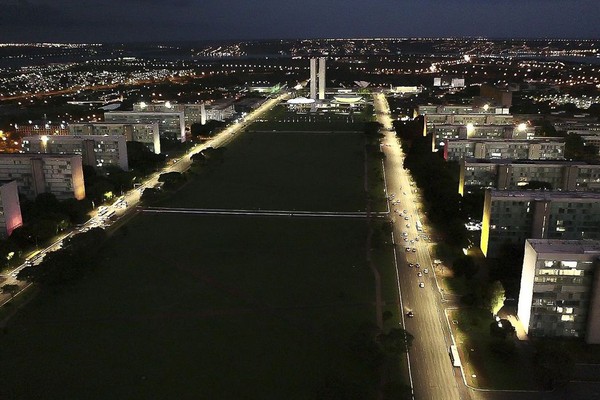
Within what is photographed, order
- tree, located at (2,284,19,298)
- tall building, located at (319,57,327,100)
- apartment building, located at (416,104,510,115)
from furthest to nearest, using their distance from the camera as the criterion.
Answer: tall building, located at (319,57,327,100) → apartment building, located at (416,104,510,115) → tree, located at (2,284,19,298)

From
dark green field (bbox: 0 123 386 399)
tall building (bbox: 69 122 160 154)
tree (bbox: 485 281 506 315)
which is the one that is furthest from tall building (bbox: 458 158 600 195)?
tall building (bbox: 69 122 160 154)

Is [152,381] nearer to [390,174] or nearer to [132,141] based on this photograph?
[390,174]

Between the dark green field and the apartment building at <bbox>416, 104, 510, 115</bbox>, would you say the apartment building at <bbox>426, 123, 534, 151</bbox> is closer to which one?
the apartment building at <bbox>416, 104, 510, 115</bbox>

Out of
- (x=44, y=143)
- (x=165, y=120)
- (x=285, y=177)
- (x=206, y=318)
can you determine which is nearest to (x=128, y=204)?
(x=44, y=143)

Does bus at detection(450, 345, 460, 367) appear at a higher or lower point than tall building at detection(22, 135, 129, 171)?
lower

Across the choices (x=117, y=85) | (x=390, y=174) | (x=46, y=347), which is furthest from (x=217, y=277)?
(x=117, y=85)

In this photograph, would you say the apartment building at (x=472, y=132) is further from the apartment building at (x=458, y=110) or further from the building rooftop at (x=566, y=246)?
the building rooftop at (x=566, y=246)

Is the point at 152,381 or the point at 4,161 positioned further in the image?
the point at 4,161
